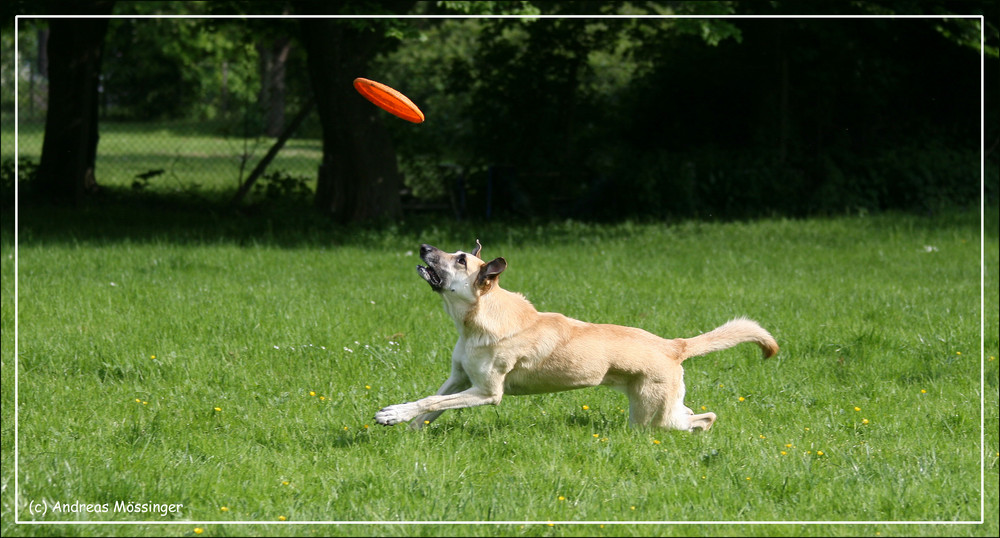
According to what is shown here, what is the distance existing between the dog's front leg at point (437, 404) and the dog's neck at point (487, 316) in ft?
1.01

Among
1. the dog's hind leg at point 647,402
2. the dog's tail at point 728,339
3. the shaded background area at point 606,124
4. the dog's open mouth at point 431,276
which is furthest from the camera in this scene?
the shaded background area at point 606,124

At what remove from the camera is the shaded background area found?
1550 centimetres

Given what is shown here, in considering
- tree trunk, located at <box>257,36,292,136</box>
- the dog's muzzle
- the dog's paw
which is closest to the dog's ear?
the dog's muzzle

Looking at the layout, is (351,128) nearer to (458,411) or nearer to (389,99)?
(389,99)

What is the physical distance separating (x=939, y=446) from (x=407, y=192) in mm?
12694

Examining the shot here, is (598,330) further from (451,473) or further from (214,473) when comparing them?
(214,473)

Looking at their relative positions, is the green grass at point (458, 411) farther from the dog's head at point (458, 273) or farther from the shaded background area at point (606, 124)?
the shaded background area at point (606, 124)

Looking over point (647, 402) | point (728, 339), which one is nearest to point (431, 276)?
point (647, 402)

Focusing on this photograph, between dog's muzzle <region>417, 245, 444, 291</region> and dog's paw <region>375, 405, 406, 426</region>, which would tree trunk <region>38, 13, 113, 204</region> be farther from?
dog's paw <region>375, 405, 406, 426</region>

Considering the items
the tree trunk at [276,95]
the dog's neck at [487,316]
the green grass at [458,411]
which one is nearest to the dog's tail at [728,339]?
the green grass at [458,411]

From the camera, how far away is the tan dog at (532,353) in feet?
17.9

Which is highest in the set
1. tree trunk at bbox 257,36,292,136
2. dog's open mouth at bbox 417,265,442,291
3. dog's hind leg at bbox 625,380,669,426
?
tree trunk at bbox 257,36,292,136

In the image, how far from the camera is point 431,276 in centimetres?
536

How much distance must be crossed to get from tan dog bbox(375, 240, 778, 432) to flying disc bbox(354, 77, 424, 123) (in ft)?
2.79
